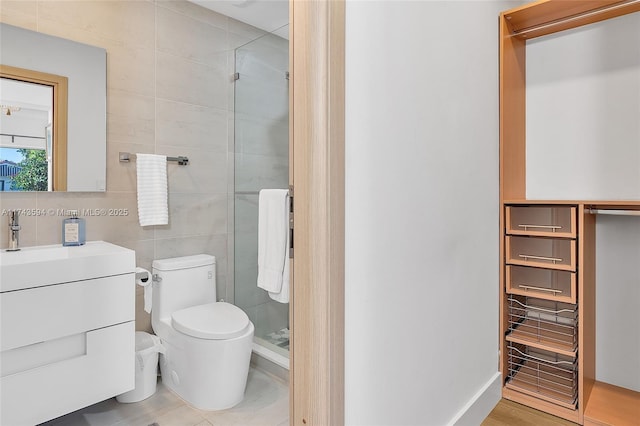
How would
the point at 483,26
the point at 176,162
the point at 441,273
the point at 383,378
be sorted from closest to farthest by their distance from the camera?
the point at 383,378, the point at 441,273, the point at 483,26, the point at 176,162

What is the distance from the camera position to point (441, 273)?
1.35 metres

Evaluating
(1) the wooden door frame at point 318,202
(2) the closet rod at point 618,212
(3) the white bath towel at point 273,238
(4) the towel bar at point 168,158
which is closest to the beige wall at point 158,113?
(4) the towel bar at point 168,158

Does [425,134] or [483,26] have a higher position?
[483,26]

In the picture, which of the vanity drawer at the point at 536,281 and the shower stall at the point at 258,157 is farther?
the shower stall at the point at 258,157

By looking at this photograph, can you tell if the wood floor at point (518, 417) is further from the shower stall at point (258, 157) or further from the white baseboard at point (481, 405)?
the shower stall at point (258, 157)

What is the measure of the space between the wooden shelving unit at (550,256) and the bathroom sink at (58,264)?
1826 millimetres

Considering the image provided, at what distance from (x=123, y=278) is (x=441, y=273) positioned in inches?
54.2

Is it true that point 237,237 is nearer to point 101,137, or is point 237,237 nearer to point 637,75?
point 101,137

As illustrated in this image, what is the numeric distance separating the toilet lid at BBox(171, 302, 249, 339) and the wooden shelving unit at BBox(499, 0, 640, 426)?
1.33 m

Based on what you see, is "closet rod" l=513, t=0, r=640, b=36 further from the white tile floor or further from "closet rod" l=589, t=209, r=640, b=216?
the white tile floor

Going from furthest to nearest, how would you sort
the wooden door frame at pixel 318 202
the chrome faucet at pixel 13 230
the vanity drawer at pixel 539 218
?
the vanity drawer at pixel 539 218, the chrome faucet at pixel 13 230, the wooden door frame at pixel 318 202

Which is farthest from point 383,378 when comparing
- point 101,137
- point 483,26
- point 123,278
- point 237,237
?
point 101,137

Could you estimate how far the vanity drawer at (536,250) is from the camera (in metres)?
1.84

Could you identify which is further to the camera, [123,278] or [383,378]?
[123,278]
